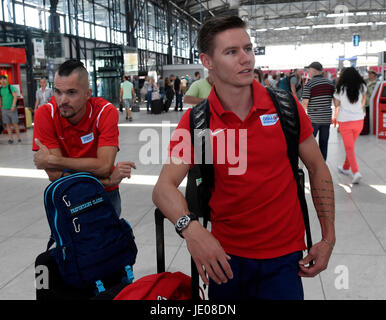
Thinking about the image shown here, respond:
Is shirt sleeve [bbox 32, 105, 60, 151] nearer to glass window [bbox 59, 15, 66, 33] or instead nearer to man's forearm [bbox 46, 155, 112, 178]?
man's forearm [bbox 46, 155, 112, 178]

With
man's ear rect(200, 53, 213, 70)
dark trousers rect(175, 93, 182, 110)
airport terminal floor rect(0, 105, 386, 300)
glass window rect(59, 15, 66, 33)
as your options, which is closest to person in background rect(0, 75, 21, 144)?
airport terminal floor rect(0, 105, 386, 300)

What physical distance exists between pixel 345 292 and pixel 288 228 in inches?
68.8

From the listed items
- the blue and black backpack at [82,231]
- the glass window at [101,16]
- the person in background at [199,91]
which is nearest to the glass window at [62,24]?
the glass window at [101,16]

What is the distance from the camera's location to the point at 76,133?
2314 mm

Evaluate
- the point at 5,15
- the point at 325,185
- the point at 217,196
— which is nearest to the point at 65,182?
the point at 217,196

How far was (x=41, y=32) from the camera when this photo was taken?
1836 centimetres

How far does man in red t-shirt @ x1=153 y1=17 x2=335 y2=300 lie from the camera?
4.81 ft

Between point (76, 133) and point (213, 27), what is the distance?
3.66ft

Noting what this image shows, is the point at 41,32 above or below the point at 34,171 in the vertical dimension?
above

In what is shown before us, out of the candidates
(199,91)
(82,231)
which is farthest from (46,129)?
(199,91)

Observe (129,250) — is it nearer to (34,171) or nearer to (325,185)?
(325,185)

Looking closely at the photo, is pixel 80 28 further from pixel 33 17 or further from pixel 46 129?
pixel 46 129

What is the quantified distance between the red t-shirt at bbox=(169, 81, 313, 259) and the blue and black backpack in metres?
0.57

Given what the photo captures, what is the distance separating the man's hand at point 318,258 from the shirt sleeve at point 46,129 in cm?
140
